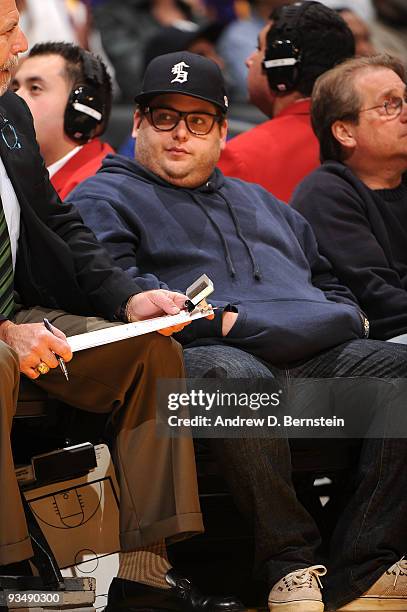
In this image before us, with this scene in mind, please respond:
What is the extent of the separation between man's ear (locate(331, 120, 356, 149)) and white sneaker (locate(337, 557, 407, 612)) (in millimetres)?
1481

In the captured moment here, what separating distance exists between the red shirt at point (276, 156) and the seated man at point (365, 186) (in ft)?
0.84

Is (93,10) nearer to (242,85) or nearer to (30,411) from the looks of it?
(242,85)

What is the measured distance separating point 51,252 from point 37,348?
0.47 metres

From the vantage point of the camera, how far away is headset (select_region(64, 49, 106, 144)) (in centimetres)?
425

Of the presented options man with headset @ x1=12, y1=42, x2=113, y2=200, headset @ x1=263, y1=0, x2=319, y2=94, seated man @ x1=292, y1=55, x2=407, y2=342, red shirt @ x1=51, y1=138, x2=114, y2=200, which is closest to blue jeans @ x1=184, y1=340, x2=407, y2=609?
seated man @ x1=292, y1=55, x2=407, y2=342

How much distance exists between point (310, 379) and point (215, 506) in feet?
1.46

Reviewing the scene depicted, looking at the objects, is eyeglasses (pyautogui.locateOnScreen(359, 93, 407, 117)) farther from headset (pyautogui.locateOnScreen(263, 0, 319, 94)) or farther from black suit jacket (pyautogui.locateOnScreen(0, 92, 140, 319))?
black suit jacket (pyautogui.locateOnScreen(0, 92, 140, 319))

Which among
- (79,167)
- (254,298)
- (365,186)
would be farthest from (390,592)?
(79,167)

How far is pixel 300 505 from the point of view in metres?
3.19

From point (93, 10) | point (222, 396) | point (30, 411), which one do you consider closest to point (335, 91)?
point (222, 396)

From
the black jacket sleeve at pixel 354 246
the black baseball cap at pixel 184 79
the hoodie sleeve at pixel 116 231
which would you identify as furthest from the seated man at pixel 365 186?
the hoodie sleeve at pixel 116 231

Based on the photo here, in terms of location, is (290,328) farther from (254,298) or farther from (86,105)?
(86,105)

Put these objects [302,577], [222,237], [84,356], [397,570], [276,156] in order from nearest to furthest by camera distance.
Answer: [84,356]
[302,577]
[397,570]
[222,237]
[276,156]

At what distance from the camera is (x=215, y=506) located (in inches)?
138
